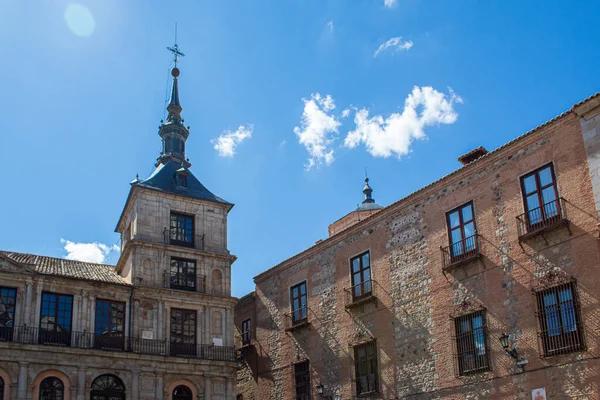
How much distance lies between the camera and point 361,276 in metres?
26.9

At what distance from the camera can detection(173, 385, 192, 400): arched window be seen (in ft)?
93.5

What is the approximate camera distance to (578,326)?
18781 mm

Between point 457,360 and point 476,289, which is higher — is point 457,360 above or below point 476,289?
below

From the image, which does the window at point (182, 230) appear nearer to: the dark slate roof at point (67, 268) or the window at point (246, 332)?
the dark slate roof at point (67, 268)

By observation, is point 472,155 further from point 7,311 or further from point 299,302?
point 7,311

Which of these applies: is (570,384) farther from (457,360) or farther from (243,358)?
(243,358)

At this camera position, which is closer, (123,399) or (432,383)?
(432,383)

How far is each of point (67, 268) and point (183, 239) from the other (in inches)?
203

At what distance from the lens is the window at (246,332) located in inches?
1298

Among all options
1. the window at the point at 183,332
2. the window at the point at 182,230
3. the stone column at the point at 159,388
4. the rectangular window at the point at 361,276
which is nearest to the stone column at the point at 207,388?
the window at the point at 183,332

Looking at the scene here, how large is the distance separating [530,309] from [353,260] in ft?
28.2

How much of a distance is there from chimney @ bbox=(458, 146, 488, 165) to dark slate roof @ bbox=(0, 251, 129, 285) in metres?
14.7

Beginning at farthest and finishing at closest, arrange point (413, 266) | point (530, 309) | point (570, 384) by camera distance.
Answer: point (413, 266), point (530, 309), point (570, 384)

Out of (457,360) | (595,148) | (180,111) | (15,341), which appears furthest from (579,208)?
(180,111)
